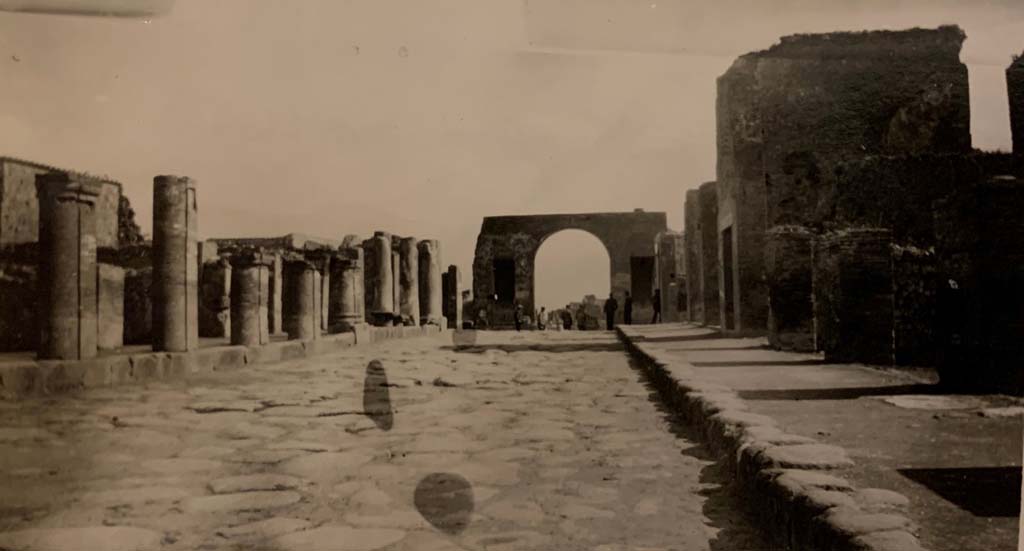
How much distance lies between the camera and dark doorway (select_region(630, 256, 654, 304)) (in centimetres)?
3728

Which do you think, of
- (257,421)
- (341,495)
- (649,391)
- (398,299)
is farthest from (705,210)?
(341,495)

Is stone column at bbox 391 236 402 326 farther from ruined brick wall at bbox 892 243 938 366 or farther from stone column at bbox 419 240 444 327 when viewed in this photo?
ruined brick wall at bbox 892 243 938 366

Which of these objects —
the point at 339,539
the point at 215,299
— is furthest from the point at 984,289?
the point at 215,299

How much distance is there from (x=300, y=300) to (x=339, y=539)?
434 inches

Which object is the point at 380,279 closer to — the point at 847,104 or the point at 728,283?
the point at 728,283

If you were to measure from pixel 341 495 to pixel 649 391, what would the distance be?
4468 mm

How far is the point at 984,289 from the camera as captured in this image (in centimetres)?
544

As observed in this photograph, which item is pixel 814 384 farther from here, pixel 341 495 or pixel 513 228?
pixel 513 228

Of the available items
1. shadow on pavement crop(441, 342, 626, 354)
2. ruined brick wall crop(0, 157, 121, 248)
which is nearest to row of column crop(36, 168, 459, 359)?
shadow on pavement crop(441, 342, 626, 354)

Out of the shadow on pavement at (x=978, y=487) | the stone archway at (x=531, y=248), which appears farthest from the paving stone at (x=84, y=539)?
the stone archway at (x=531, y=248)

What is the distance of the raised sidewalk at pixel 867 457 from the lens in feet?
7.64

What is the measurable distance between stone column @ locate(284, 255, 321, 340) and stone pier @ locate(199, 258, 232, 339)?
4.04 feet

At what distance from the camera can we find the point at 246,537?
3088mm

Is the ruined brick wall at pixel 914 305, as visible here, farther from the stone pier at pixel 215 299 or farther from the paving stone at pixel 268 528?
the stone pier at pixel 215 299
